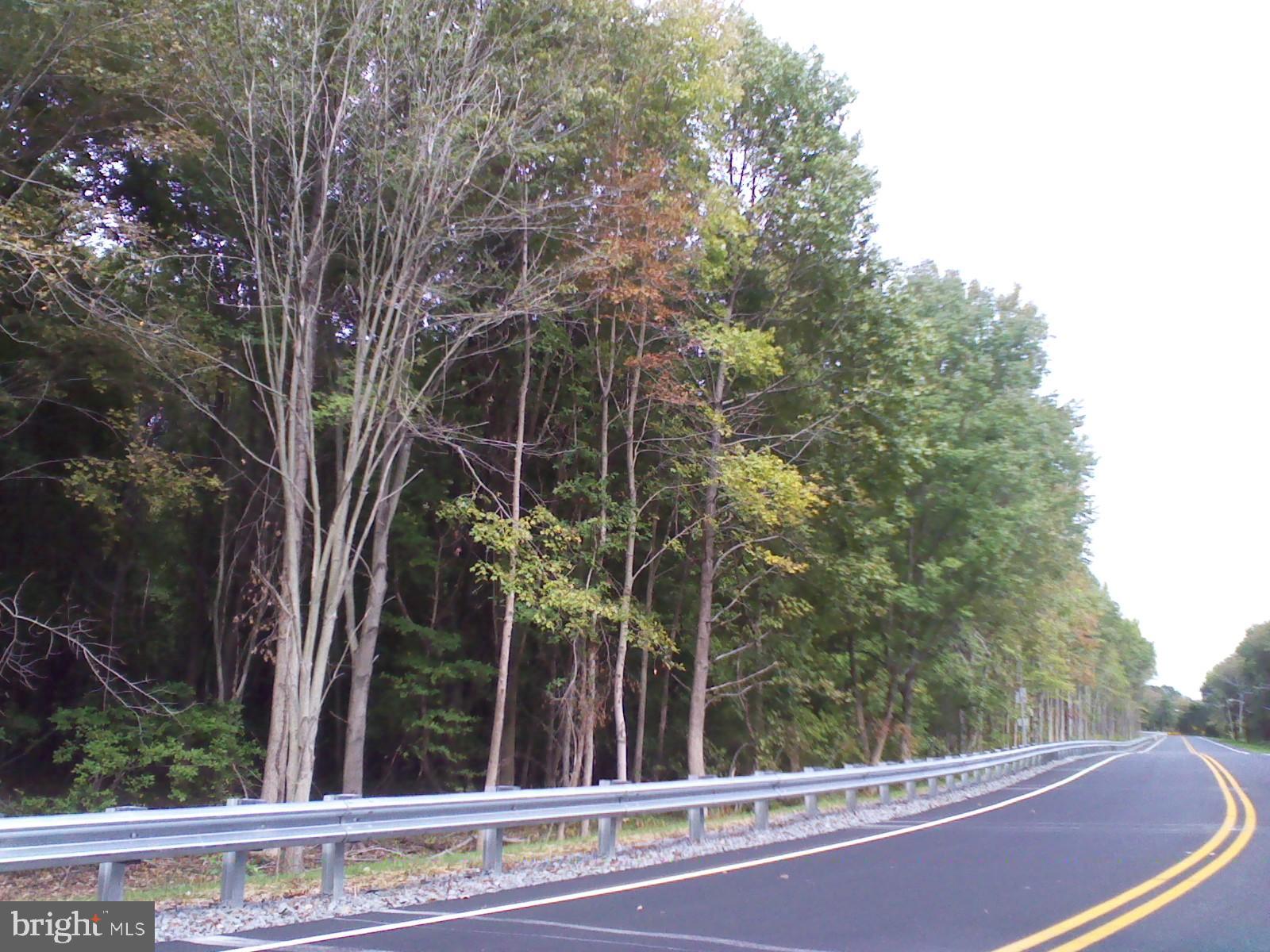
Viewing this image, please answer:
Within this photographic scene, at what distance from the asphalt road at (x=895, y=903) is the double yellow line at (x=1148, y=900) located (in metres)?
0.02

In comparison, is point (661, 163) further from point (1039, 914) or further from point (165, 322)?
point (1039, 914)

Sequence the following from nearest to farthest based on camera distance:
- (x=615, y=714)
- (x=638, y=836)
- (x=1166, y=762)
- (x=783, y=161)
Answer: (x=638, y=836), (x=615, y=714), (x=783, y=161), (x=1166, y=762)

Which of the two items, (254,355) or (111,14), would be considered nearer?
(111,14)

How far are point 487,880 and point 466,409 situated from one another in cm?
1374

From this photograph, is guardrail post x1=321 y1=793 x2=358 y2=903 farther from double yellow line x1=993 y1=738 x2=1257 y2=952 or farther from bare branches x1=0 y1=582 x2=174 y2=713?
bare branches x1=0 y1=582 x2=174 y2=713

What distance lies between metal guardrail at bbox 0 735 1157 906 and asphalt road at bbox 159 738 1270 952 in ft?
2.47

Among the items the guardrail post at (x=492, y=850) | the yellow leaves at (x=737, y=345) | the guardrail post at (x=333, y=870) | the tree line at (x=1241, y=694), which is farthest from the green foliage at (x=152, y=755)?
the tree line at (x=1241, y=694)

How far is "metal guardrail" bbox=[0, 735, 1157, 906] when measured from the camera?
21.4 feet

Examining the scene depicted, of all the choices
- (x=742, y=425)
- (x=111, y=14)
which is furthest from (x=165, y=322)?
(x=742, y=425)

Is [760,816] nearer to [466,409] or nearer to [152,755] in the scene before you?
[152,755]

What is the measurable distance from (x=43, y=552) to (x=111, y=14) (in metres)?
11.5

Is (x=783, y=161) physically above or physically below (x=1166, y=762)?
above

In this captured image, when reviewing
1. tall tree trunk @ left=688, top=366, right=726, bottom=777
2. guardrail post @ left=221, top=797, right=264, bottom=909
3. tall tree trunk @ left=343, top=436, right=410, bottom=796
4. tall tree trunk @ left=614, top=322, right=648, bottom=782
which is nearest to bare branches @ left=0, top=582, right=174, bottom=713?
tall tree trunk @ left=343, top=436, right=410, bottom=796

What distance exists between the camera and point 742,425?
2127 centimetres
